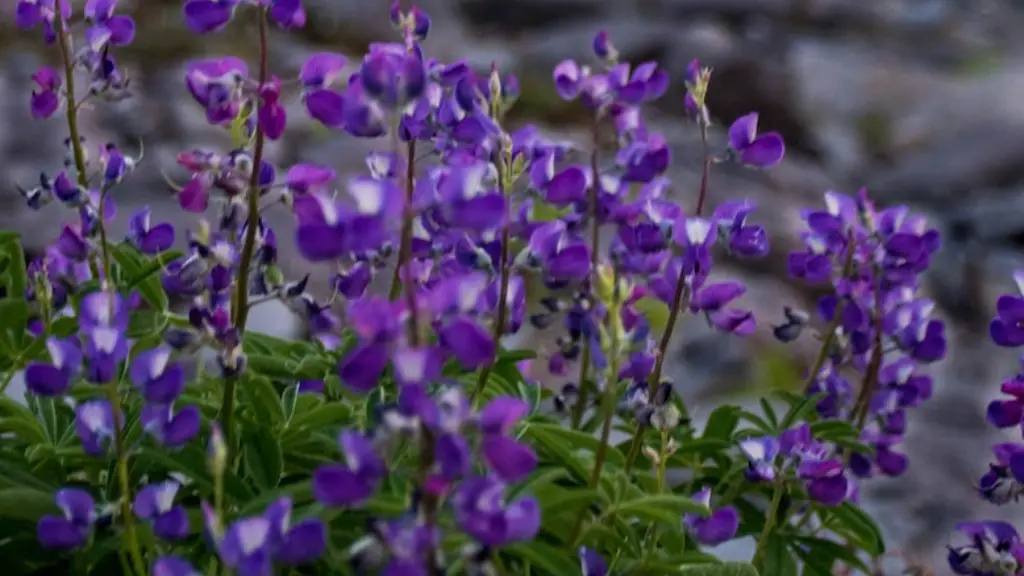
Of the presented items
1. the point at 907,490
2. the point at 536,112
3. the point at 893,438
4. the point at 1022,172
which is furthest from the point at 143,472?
the point at 1022,172

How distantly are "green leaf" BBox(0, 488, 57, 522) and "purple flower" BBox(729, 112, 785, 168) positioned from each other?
1.91ft

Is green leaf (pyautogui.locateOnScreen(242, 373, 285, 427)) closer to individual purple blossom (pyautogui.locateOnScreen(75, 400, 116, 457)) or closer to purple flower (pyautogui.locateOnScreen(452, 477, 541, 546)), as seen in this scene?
individual purple blossom (pyautogui.locateOnScreen(75, 400, 116, 457))

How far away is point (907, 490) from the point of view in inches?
104

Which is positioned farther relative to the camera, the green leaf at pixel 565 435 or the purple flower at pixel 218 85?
the green leaf at pixel 565 435

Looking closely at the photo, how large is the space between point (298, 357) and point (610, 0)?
6.84m

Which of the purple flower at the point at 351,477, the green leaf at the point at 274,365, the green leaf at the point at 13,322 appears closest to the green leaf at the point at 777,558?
the green leaf at the point at 274,365

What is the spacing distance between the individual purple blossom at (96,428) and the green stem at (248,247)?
0.26ft

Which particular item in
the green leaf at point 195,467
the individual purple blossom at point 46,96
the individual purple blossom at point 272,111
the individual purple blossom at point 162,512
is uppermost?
the individual purple blossom at point 272,111

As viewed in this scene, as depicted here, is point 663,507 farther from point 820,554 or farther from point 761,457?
point 820,554

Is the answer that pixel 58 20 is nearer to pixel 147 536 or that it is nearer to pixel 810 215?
pixel 147 536

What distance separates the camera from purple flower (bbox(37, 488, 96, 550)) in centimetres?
71

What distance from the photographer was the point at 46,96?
0.97 metres

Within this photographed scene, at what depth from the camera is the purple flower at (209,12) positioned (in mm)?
764

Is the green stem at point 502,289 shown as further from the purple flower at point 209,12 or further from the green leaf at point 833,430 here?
the green leaf at point 833,430
